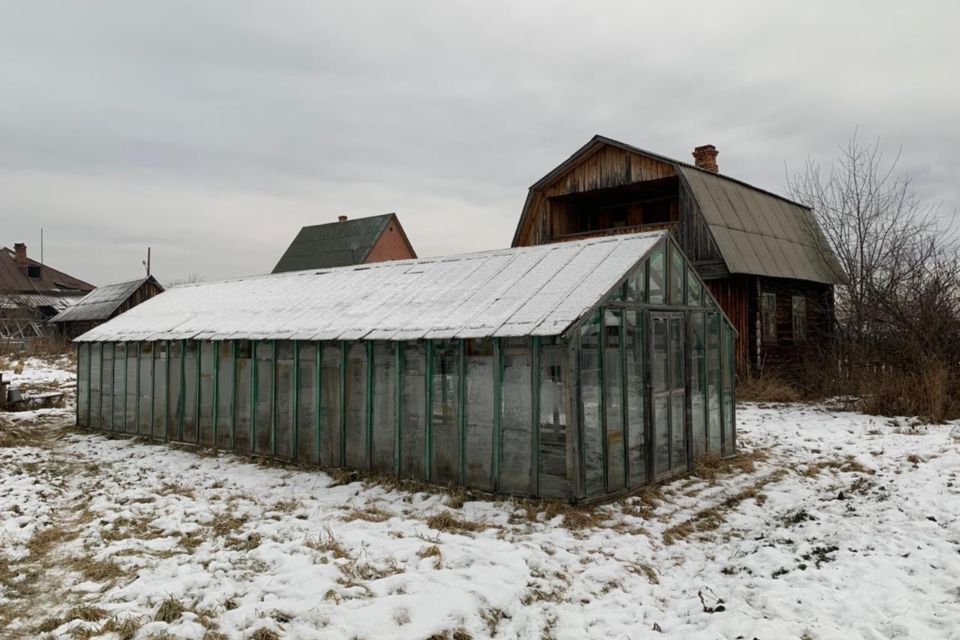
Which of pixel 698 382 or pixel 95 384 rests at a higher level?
pixel 698 382

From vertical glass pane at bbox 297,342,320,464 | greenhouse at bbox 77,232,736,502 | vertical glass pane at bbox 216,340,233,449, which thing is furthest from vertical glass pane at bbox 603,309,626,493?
vertical glass pane at bbox 216,340,233,449

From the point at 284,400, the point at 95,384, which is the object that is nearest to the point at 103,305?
the point at 95,384

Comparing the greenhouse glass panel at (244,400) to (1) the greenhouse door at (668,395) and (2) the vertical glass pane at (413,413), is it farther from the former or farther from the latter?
(1) the greenhouse door at (668,395)

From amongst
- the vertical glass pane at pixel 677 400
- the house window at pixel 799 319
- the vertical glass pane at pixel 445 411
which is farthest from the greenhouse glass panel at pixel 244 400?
the house window at pixel 799 319

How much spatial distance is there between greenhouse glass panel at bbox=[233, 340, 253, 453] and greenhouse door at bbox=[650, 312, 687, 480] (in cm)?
761

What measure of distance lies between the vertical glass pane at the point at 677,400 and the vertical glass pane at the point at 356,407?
4975 millimetres

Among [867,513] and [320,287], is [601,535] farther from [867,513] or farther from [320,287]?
[320,287]

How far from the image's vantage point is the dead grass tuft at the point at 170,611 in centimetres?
568

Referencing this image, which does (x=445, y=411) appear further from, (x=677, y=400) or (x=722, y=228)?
(x=722, y=228)

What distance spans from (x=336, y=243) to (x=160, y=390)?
24219mm

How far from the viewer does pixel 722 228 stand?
19.6m

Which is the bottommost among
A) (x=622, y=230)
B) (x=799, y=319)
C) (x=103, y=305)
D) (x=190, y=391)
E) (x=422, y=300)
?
(x=190, y=391)

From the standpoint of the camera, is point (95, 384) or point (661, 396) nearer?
point (661, 396)

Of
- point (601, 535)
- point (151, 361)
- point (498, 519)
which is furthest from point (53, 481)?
point (601, 535)
